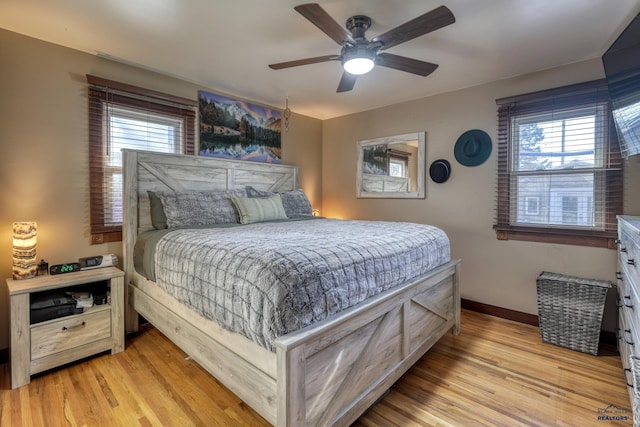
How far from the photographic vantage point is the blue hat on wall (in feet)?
10.6

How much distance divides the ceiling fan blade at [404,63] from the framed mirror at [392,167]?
1518 millimetres

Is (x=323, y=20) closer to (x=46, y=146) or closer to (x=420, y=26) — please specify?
(x=420, y=26)

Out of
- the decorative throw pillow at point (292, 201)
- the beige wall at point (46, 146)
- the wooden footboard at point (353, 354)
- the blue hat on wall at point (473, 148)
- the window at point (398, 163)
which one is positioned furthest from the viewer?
the window at point (398, 163)

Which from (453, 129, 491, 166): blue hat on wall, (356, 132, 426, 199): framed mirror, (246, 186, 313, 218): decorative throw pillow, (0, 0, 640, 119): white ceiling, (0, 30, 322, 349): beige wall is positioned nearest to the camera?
(0, 0, 640, 119): white ceiling

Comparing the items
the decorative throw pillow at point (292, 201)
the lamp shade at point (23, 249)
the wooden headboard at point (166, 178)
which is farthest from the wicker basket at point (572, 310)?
the lamp shade at point (23, 249)

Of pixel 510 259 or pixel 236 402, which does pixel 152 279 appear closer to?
pixel 236 402

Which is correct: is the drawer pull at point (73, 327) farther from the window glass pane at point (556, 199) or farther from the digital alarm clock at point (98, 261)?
the window glass pane at point (556, 199)

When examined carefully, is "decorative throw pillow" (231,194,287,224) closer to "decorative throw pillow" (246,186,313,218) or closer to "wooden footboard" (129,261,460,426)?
"decorative throw pillow" (246,186,313,218)

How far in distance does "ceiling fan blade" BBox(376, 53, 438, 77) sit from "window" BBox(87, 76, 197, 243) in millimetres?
2152

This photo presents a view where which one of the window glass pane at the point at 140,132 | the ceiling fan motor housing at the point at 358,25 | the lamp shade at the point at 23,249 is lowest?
the lamp shade at the point at 23,249

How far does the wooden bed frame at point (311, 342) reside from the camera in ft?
4.22

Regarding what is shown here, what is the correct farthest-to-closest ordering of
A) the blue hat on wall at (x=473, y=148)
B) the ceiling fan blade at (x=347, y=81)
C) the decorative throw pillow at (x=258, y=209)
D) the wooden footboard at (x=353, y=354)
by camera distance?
1. the blue hat on wall at (x=473, y=148)
2. the decorative throw pillow at (x=258, y=209)
3. the ceiling fan blade at (x=347, y=81)
4. the wooden footboard at (x=353, y=354)

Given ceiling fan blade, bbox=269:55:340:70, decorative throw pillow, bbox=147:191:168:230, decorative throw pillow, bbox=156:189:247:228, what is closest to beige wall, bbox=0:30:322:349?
decorative throw pillow, bbox=147:191:168:230

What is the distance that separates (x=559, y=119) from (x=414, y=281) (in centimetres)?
223
